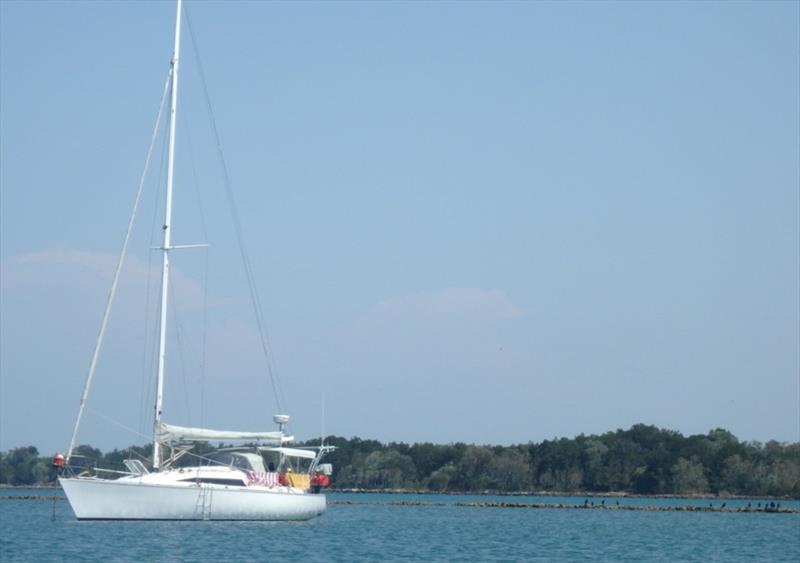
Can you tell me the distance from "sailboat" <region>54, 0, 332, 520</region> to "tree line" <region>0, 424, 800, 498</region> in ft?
204

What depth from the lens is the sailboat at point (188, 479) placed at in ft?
157

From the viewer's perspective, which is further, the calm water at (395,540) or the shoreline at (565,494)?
the shoreline at (565,494)

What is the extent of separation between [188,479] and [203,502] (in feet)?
3.50

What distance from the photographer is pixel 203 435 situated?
171ft

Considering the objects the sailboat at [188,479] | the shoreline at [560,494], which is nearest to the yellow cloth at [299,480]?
the sailboat at [188,479]

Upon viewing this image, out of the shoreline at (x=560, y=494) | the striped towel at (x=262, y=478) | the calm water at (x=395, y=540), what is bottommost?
the calm water at (x=395, y=540)

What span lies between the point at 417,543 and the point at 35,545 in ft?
46.2

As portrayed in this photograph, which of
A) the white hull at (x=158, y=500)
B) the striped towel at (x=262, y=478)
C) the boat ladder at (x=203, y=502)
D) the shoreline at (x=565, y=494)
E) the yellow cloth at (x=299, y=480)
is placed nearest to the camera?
the white hull at (x=158, y=500)

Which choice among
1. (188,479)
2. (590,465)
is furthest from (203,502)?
(590,465)

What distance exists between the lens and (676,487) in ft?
413

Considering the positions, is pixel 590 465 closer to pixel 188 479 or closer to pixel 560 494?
pixel 560 494

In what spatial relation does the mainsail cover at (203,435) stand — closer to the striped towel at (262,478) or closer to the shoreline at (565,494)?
the striped towel at (262,478)

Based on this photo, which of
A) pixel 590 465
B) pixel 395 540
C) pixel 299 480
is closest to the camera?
pixel 395 540

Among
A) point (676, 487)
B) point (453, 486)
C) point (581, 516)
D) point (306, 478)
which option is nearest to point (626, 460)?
point (676, 487)
